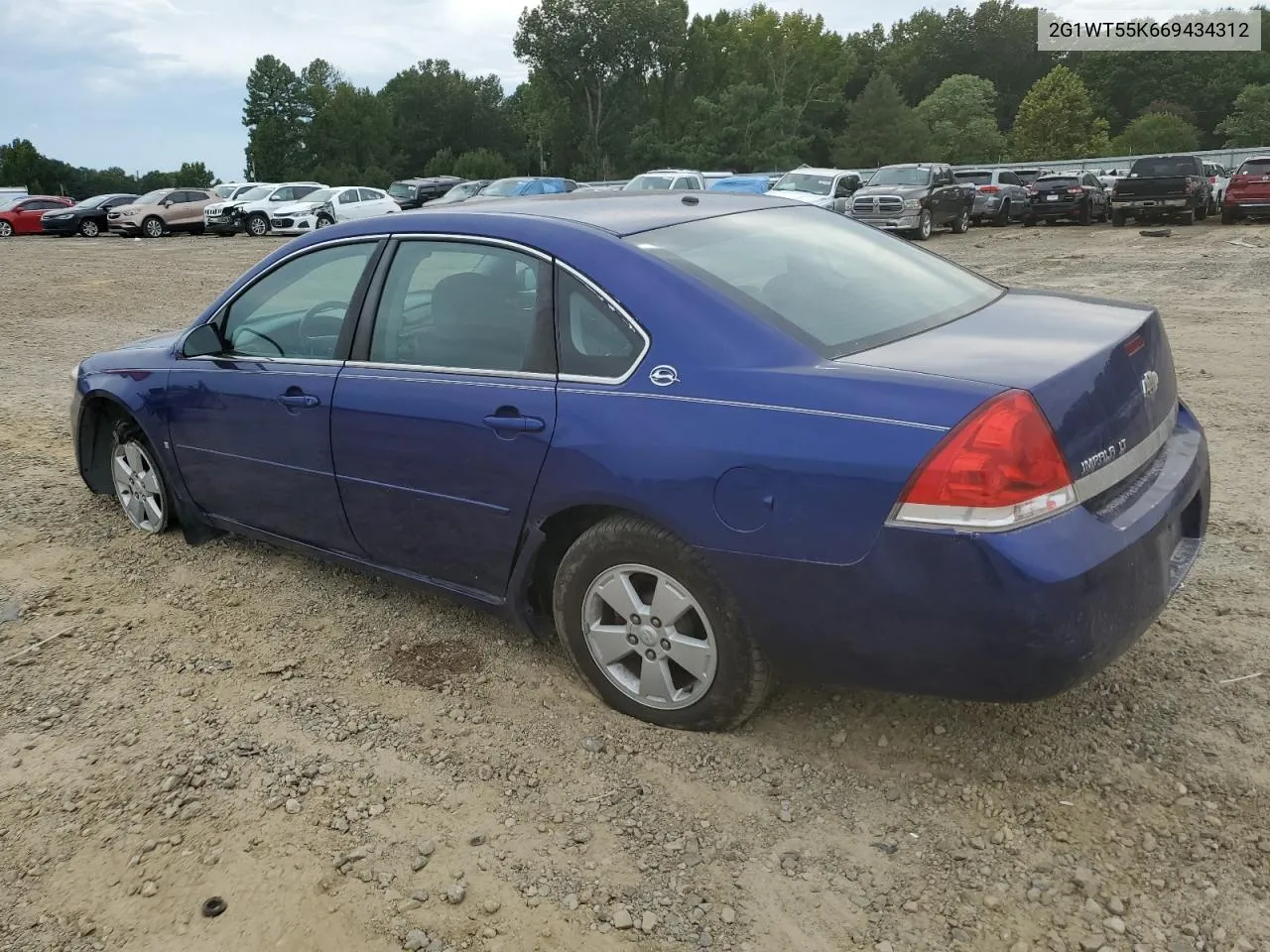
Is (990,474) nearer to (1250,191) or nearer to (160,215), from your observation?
(1250,191)

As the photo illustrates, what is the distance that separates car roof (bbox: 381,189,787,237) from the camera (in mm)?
3395

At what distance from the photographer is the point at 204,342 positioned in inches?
167

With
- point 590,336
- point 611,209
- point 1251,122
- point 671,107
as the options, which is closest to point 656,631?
point 590,336

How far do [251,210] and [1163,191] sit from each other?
25.7m

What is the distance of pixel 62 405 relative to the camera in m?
8.12

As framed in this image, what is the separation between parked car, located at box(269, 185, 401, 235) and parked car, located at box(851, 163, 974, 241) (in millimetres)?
14613

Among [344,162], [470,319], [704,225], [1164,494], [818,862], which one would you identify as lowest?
[818,862]

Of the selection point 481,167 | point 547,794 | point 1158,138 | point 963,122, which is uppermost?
point 963,122

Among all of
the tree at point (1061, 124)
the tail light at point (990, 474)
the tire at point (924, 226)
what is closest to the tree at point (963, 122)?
the tree at point (1061, 124)

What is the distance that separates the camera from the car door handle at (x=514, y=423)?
3107mm

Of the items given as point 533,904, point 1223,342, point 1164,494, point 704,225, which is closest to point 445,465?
point 704,225

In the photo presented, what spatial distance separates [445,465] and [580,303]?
706mm

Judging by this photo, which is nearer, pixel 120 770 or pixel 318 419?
pixel 120 770

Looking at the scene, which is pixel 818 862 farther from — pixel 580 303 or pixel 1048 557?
pixel 580 303
